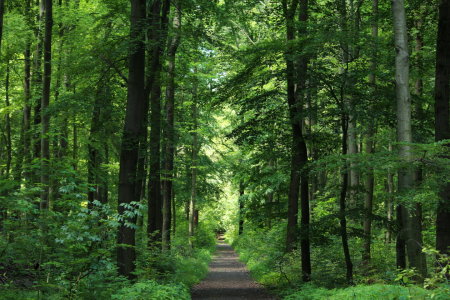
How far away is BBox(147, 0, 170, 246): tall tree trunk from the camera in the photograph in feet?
40.9

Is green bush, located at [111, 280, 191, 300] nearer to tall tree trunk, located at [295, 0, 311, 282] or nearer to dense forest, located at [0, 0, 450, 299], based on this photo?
dense forest, located at [0, 0, 450, 299]

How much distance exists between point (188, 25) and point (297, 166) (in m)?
5.34

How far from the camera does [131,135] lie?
416 inches

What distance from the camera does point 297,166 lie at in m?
13.4

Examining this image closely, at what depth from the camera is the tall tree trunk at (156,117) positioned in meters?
12.5

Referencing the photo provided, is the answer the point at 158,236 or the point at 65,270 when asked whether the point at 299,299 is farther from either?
the point at 158,236

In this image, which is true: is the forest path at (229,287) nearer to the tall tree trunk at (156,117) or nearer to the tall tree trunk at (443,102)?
the tall tree trunk at (156,117)

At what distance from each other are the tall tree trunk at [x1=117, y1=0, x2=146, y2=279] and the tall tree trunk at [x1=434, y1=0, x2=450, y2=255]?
654 cm

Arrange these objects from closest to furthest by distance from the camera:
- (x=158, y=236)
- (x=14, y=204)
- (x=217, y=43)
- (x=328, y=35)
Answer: (x=14, y=204) → (x=328, y=35) → (x=217, y=43) → (x=158, y=236)

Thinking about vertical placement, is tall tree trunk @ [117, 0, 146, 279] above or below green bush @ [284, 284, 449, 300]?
above

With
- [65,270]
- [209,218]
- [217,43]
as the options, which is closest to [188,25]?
[217,43]

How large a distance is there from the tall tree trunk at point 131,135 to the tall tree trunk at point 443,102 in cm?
654

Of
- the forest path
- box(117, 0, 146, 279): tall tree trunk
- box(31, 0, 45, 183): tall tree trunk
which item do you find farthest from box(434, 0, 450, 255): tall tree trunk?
box(31, 0, 45, 183): tall tree trunk

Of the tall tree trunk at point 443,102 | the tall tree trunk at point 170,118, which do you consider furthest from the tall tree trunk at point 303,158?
the tall tree trunk at point 170,118
